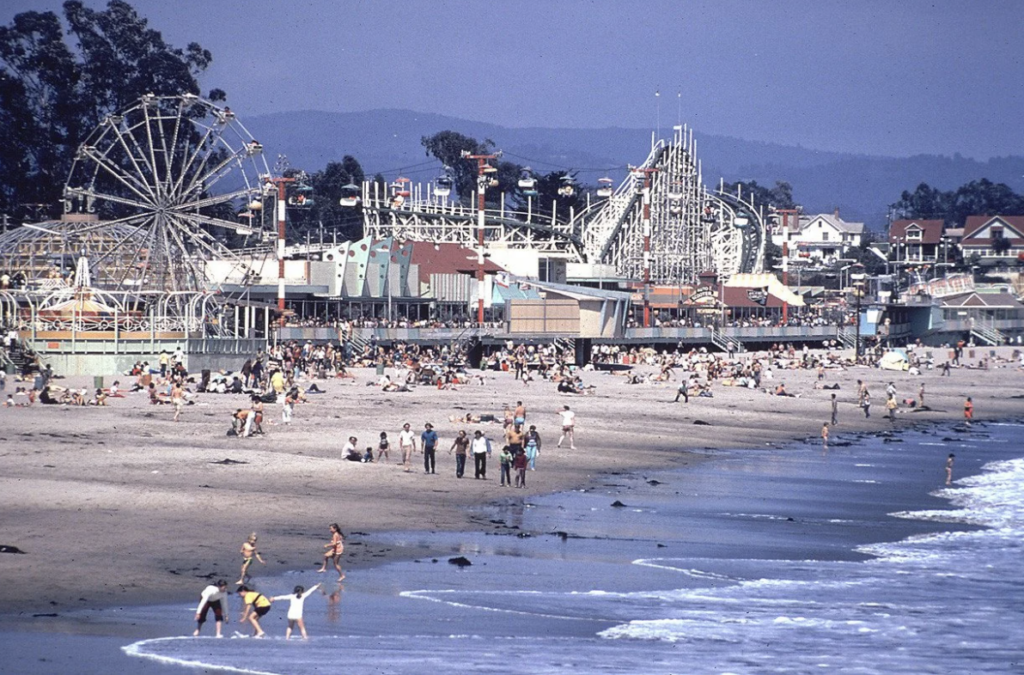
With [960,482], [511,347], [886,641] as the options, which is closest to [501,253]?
[511,347]

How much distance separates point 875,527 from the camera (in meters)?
23.8

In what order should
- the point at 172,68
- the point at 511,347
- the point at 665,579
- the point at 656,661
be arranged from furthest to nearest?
the point at 172,68 < the point at 511,347 < the point at 665,579 < the point at 656,661

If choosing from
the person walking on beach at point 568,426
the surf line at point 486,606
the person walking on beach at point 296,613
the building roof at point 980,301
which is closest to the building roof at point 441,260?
the person walking on beach at point 568,426

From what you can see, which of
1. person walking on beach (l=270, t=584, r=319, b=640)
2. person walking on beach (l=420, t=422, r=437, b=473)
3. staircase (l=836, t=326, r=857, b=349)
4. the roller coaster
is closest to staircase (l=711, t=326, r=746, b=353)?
staircase (l=836, t=326, r=857, b=349)

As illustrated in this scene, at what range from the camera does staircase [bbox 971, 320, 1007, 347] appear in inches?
3841

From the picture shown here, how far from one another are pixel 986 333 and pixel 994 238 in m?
52.6

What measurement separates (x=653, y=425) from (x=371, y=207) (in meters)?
54.9

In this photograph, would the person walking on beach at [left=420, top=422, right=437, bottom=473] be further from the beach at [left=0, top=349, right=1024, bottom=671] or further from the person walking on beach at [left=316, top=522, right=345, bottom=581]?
the person walking on beach at [left=316, top=522, right=345, bottom=581]

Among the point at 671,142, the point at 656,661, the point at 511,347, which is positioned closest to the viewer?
the point at 656,661

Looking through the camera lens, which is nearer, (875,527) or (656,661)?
(656,661)

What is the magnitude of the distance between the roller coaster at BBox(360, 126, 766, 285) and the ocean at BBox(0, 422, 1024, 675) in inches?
2479

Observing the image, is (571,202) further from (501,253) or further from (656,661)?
(656,661)

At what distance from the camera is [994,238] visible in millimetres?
146750

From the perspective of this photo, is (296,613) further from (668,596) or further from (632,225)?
(632,225)
